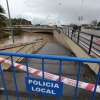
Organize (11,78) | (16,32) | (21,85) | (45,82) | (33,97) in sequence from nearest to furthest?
(45,82) → (33,97) → (21,85) → (11,78) → (16,32)

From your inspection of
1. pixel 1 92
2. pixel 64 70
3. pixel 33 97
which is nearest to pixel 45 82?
pixel 33 97

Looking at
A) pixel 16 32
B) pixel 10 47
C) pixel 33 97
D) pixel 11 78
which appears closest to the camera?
pixel 33 97

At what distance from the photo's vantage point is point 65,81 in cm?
197

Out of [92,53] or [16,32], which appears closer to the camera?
[92,53]

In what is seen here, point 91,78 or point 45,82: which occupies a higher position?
point 45,82

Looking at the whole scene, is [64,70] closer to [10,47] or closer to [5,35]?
[10,47]

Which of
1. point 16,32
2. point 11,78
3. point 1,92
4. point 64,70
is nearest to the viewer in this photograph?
point 1,92

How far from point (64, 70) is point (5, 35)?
103 feet

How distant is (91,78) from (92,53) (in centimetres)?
142

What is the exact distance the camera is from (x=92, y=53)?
4383 millimetres

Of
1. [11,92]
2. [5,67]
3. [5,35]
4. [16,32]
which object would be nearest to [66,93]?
[11,92]

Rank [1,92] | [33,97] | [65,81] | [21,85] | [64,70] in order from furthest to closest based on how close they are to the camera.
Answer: [64,70] < [21,85] < [1,92] < [33,97] < [65,81]

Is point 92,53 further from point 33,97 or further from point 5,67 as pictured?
point 5,67

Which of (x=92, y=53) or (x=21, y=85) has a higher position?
(x=92, y=53)
